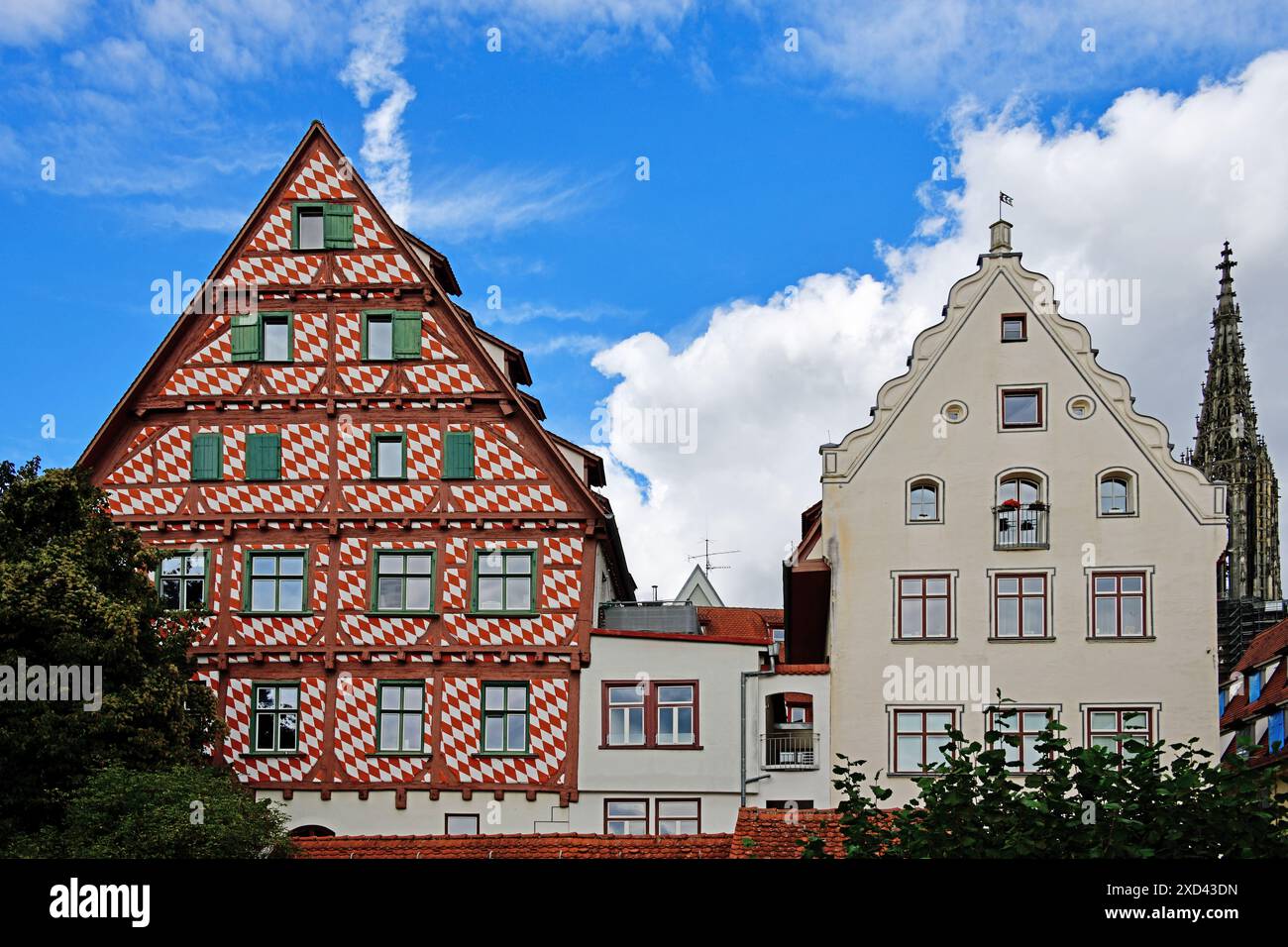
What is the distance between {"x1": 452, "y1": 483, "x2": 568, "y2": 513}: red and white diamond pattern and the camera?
42906 mm

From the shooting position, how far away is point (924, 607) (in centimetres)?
4281

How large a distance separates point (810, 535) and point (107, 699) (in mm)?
18705

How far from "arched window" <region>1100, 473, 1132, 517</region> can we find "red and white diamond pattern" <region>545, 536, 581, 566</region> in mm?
12830

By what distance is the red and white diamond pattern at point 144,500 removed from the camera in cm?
4356

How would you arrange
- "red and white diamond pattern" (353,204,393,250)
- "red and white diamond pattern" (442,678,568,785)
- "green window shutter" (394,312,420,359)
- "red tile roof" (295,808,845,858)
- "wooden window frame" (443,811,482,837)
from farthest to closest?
"red and white diamond pattern" (353,204,393,250), "green window shutter" (394,312,420,359), "red and white diamond pattern" (442,678,568,785), "wooden window frame" (443,811,482,837), "red tile roof" (295,808,845,858)

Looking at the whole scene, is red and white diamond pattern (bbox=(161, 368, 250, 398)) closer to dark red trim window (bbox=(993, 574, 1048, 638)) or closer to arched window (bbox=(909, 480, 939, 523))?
arched window (bbox=(909, 480, 939, 523))

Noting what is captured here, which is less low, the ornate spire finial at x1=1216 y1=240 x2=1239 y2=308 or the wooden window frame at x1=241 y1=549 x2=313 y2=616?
the ornate spire finial at x1=1216 y1=240 x2=1239 y2=308

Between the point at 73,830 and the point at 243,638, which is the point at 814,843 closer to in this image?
the point at 73,830

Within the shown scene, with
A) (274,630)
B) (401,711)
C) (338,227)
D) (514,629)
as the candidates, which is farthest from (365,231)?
(401,711)

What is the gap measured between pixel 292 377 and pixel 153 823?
14851 millimetres

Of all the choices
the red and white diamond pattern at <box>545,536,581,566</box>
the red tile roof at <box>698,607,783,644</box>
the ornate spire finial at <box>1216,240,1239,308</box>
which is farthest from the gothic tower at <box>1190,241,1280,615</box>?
the red and white diamond pattern at <box>545,536,581,566</box>

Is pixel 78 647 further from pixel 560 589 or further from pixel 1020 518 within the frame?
pixel 1020 518

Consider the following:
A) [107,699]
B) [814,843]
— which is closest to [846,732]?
[107,699]

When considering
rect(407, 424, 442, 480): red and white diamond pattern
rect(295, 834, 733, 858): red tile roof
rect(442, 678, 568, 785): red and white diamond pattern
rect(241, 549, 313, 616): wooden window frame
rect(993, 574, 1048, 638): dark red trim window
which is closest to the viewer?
rect(295, 834, 733, 858): red tile roof
